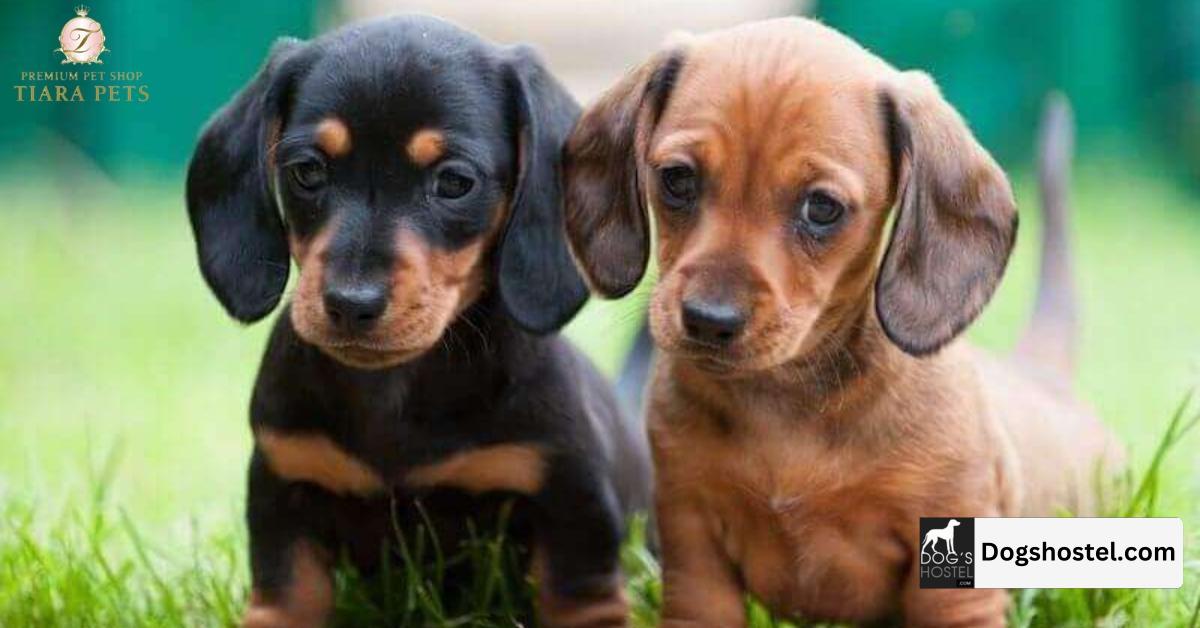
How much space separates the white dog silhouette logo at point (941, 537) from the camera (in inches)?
156

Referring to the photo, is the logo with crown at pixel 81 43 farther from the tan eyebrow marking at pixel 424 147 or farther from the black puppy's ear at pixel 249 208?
the tan eyebrow marking at pixel 424 147

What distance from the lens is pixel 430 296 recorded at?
155 inches

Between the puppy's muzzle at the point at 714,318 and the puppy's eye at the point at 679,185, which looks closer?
the puppy's muzzle at the point at 714,318

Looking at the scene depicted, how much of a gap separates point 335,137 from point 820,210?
1.12 m

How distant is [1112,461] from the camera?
514 cm

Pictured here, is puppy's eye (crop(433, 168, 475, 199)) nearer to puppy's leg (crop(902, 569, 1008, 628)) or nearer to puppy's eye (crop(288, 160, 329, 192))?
puppy's eye (crop(288, 160, 329, 192))

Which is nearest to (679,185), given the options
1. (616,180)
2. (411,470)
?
(616,180)

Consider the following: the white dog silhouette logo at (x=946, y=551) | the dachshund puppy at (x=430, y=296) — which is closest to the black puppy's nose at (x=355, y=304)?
the dachshund puppy at (x=430, y=296)

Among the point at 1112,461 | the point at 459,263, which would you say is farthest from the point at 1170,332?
the point at 459,263

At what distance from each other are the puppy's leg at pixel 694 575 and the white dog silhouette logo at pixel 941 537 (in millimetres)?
478

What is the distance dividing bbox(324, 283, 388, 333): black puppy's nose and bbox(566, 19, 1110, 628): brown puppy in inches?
21.9

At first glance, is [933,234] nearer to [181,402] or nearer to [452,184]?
[452,184]

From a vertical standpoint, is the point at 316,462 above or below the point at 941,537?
above

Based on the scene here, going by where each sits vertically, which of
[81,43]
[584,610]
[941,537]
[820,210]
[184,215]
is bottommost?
[584,610]
